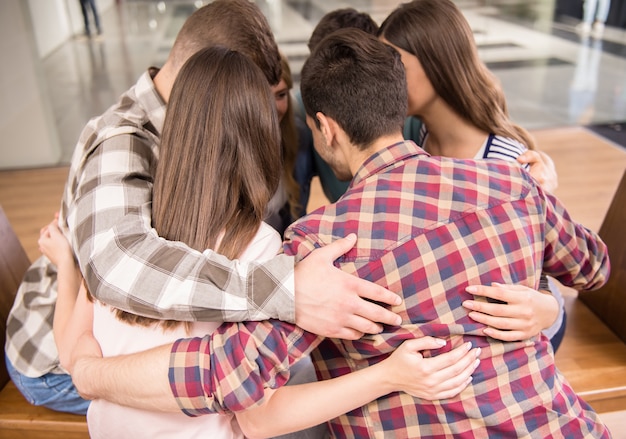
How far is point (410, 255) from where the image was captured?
1010 millimetres

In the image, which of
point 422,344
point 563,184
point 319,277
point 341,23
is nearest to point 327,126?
point 319,277

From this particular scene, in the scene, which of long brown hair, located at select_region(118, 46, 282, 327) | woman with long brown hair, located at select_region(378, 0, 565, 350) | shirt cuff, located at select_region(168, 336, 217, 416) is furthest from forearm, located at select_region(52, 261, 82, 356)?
woman with long brown hair, located at select_region(378, 0, 565, 350)

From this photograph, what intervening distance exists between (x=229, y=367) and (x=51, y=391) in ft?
→ 2.41

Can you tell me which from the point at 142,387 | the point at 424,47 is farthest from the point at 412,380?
the point at 424,47

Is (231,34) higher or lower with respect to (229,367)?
higher

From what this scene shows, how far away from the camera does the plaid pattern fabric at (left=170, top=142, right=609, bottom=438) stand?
98 centimetres

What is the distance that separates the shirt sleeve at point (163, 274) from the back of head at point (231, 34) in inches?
19.2

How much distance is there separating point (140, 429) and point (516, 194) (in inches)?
34.1

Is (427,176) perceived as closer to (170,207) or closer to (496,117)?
(170,207)

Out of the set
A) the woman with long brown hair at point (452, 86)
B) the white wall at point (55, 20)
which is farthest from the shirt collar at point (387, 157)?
the white wall at point (55, 20)

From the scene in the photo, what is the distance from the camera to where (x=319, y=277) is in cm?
99

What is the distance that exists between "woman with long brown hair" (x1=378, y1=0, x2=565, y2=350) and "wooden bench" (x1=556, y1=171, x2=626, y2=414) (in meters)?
0.08

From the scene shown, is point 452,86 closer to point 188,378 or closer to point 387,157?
point 387,157

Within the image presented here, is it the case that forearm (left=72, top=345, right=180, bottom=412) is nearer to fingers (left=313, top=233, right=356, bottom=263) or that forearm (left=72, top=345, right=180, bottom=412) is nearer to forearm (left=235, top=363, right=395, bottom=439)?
forearm (left=235, top=363, right=395, bottom=439)
